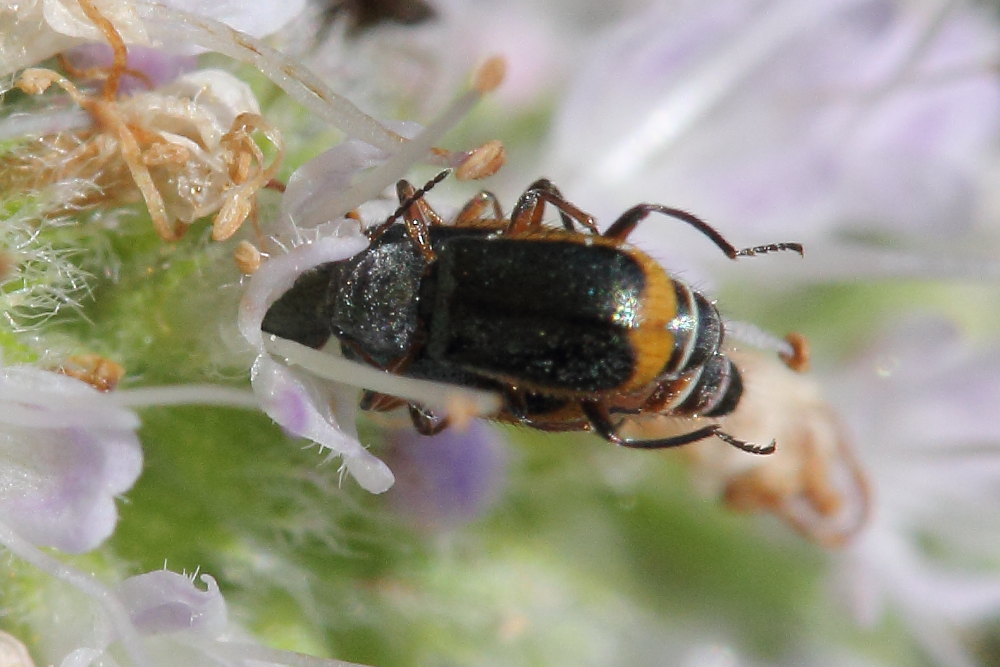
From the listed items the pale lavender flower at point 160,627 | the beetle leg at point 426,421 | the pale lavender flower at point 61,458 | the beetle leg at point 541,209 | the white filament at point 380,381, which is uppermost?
the beetle leg at point 541,209

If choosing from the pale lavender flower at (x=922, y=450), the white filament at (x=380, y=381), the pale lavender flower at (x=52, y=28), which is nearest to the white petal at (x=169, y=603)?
the white filament at (x=380, y=381)

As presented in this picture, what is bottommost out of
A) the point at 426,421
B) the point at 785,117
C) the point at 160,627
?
the point at 160,627

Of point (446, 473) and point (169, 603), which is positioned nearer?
point (169, 603)

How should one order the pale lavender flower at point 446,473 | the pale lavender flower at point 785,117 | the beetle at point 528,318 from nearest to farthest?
the beetle at point 528,318 → the pale lavender flower at point 446,473 → the pale lavender flower at point 785,117

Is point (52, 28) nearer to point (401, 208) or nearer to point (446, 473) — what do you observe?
point (401, 208)

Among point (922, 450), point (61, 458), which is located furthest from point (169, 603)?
point (922, 450)

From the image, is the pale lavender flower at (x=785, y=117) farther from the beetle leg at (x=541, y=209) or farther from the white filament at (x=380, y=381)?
the white filament at (x=380, y=381)

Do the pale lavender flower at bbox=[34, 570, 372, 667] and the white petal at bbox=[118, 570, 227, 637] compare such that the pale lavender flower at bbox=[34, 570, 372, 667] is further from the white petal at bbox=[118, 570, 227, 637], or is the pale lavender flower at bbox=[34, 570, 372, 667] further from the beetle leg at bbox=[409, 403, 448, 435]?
the beetle leg at bbox=[409, 403, 448, 435]

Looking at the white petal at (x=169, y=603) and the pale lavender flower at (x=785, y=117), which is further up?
the pale lavender flower at (x=785, y=117)
